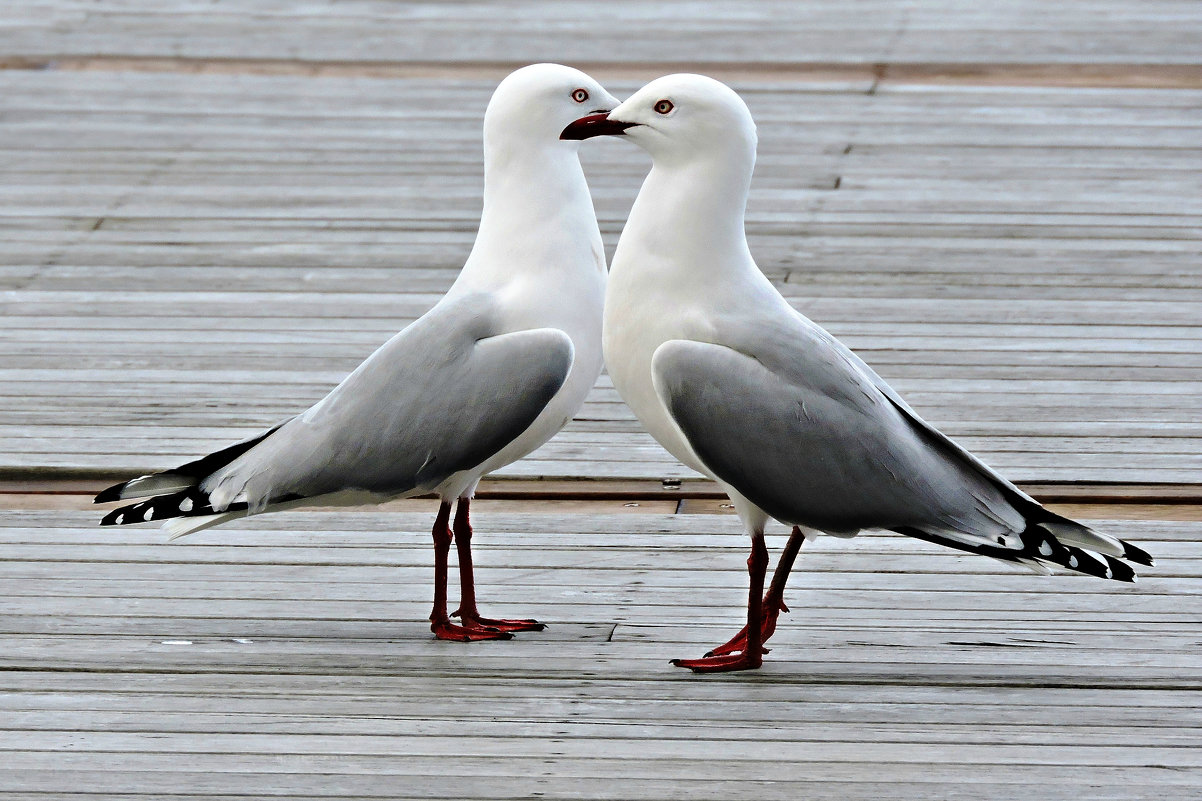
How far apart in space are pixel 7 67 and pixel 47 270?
9.22ft

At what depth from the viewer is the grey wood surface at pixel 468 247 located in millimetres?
4391

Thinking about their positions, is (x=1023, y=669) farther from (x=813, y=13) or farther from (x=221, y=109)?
(x=813, y=13)

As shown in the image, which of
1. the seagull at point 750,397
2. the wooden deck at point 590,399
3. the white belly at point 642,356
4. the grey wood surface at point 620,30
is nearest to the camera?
the wooden deck at point 590,399

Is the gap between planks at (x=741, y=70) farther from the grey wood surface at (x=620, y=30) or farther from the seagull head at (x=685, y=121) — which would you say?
the seagull head at (x=685, y=121)

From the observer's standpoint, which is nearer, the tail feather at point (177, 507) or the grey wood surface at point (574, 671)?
the grey wood surface at point (574, 671)

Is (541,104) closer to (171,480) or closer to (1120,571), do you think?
(171,480)

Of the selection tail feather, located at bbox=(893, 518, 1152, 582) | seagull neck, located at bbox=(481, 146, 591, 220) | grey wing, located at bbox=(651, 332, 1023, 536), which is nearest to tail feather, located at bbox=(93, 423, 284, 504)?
seagull neck, located at bbox=(481, 146, 591, 220)

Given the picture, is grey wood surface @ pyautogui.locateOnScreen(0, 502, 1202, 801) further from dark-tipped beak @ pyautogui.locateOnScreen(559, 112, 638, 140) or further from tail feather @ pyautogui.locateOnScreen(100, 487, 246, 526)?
dark-tipped beak @ pyautogui.locateOnScreen(559, 112, 638, 140)

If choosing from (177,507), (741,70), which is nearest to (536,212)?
(177,507)

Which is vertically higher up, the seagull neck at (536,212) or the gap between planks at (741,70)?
the seagull neck at (536,212)

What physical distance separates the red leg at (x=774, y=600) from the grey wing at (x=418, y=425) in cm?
49

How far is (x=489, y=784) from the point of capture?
2.55m

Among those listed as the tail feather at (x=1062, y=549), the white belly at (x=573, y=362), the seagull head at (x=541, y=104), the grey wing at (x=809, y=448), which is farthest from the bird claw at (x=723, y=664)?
the seagull head at (x=541, y=104)

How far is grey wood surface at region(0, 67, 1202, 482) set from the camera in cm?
439
